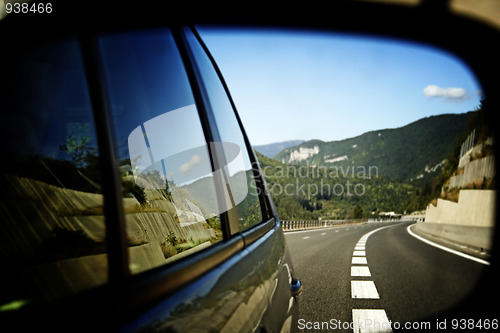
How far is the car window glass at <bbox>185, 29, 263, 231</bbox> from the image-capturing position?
2.21 m

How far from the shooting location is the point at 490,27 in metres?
2.36

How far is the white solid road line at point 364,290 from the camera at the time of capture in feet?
18.4

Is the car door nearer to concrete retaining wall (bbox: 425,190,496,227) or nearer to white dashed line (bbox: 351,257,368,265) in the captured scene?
white dashed line (bbox: 351,257,368,265)

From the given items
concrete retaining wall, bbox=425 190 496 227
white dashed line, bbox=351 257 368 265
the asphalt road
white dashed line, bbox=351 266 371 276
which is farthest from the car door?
concrete retaining wall, bbox=425 190 496 227

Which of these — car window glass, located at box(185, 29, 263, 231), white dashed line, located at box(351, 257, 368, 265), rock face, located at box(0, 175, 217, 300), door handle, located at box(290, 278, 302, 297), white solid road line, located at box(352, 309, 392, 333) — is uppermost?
car window glass, located at box(185, 29, 263, 231)

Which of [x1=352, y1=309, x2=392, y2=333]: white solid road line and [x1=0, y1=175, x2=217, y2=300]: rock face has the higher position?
[x1=0, y1=175, x2=217, y2=300]: rock face

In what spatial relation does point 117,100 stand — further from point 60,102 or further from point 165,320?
point 165,320

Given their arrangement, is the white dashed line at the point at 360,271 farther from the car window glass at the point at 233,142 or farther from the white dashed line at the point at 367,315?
the car window glass at the point at 233,142

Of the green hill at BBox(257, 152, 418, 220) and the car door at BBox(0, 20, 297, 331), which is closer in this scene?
the car door at BBox(0, 20, 297, 331)

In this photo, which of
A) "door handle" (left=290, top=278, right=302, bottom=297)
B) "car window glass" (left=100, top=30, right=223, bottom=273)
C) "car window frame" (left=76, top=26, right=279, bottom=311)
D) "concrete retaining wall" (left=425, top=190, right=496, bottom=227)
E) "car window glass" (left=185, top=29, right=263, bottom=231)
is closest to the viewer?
"car window frame" (left=76, top=26, right=279, bottom=311)

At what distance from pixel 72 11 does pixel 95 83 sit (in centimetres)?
32

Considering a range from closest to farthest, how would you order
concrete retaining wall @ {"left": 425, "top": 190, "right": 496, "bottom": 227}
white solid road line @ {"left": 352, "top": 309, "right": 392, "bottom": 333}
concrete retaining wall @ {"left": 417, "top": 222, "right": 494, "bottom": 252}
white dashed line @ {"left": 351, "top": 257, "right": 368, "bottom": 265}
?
1. white solid road line @ {"left": 352, "top": 309, "right": 392, "bottom": 333}
2. white dashed line @ {"left": 351, "top": 257, "right": 368, "bottom": 265}
3. concrete retaining wall @ {"left": 417, "top": 222, "right": 494, "bottom": 252}
4. concrete retaining wall @ {"left": 425, "top": 190, "right": 496, "bottom": 227}

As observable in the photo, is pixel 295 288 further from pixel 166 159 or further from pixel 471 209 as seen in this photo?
pixel 471 209

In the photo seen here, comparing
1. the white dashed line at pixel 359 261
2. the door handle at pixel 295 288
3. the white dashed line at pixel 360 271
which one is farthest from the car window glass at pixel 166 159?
the white dashed line at pixel 359 261
